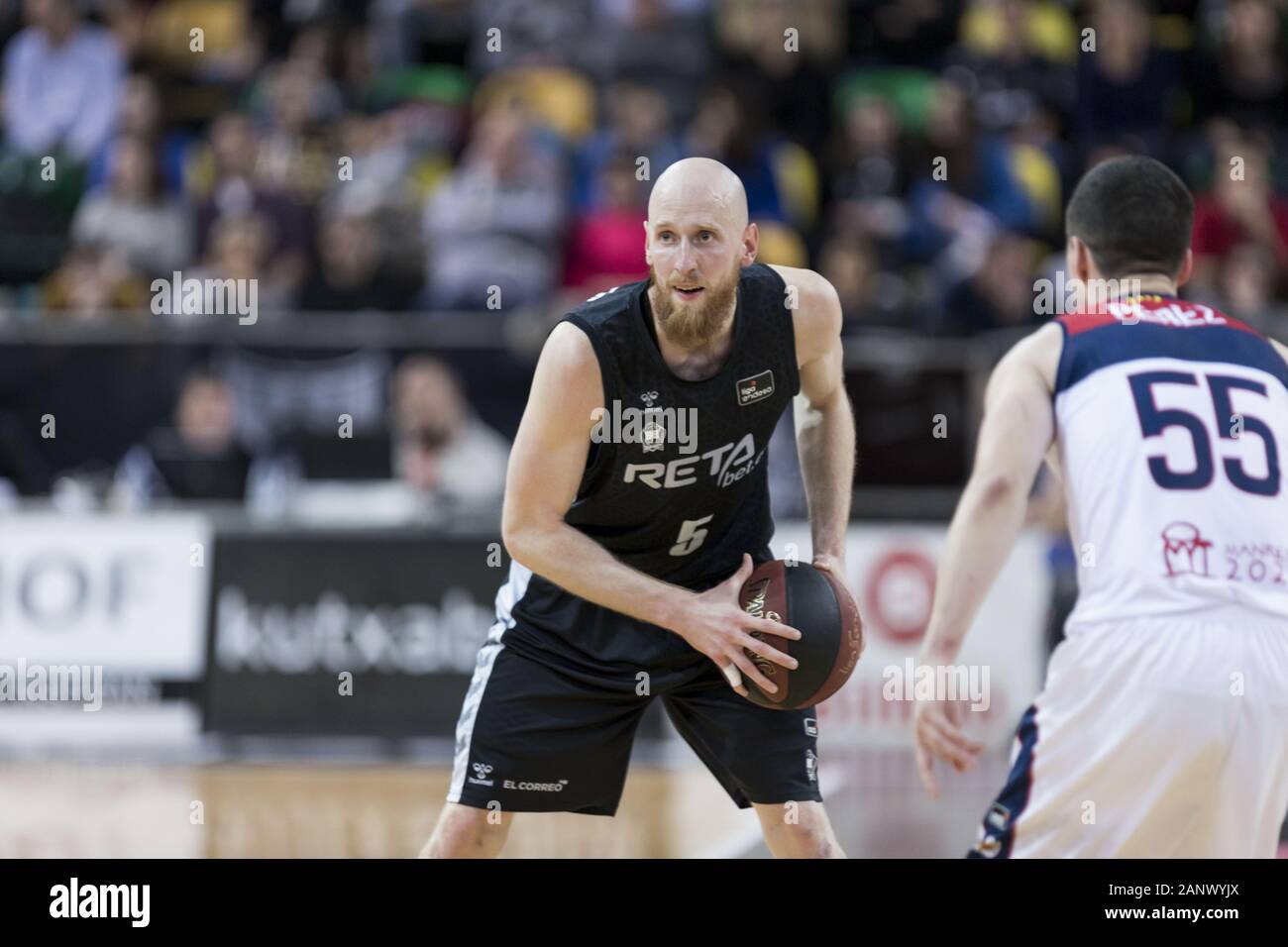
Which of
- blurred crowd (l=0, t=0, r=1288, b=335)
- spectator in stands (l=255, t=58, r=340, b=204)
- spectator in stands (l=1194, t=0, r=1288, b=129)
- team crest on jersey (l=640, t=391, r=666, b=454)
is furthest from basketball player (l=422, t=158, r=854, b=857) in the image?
spectator in stands (l=1194, t=0, r=1288, b=129)

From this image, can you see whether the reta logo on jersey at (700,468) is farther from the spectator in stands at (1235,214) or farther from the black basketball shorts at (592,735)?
the spectator in stands at (1235,214)

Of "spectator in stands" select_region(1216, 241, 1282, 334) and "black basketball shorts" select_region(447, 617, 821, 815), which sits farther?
"spectator in stands" select_region(1216, 241, 1282, 334)

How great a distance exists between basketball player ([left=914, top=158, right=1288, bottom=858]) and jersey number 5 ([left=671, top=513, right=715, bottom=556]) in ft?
2.94

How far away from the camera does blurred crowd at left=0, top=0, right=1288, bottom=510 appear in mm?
11422

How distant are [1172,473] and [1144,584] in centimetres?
27

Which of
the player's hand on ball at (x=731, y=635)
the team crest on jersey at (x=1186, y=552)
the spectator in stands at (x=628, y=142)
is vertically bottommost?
the player's hand on ball at (x=731, y=635)

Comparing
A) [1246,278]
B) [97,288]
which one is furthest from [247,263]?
[1246,278]

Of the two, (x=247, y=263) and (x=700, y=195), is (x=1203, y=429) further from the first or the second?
(x=247, y=263)

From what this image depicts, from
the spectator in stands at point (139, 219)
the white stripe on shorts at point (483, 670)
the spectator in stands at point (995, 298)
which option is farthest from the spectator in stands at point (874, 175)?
the white stripe on shorts at point (483, 670)

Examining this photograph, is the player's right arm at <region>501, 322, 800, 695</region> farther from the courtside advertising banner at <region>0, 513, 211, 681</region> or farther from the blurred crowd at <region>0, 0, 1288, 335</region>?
the blurred crowd at <region>0, 0, 1288, 335</region>

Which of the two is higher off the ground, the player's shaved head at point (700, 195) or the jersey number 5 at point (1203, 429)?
the player's shaved head at point (700, 195)

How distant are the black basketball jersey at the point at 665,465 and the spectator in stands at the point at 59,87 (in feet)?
30.5

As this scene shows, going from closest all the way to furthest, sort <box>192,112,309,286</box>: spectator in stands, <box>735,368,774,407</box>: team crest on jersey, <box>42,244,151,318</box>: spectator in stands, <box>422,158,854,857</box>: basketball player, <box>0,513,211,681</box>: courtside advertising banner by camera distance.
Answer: <box>422,158,854,857</box>: basketball player, <box>735,368,774,407</box>: team crest on jersey, <box>0,513,211,681</box>: courtside advertising banner, <box>42,244,151,318</box>: spectator in stands, <box>192,112,309,286</box>: spectator in stands

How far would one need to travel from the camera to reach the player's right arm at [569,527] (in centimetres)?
461
